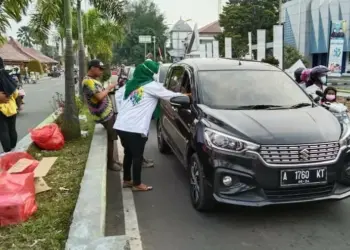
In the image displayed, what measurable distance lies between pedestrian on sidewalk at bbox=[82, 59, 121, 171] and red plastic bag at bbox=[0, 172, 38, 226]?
2.42 meters

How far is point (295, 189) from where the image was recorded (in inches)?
161

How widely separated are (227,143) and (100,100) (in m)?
2.76

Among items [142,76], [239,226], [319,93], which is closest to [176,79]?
[142,76]

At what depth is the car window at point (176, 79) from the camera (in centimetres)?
632

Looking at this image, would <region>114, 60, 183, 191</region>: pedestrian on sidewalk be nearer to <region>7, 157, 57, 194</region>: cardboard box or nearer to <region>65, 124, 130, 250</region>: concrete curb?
<region>65, 124, 130, 250</region>: concrete curb

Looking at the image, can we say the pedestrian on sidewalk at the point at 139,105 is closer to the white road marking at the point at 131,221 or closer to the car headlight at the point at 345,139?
the white road marking at the point at 131,221

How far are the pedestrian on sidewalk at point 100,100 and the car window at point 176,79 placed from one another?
982 millimetres

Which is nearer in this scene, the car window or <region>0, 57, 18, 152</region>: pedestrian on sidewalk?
<region>0, 57, 18, 152</region>: pedestrian on sidewalk

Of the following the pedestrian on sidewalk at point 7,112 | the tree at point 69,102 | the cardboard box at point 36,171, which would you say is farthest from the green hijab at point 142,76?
the tree at point 69,102

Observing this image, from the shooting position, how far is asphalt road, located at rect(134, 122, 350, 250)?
3.87 m

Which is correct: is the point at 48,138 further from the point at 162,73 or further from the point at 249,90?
the point at 162,73

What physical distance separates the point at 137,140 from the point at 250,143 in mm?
1674

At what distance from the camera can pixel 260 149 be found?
4.00 meters

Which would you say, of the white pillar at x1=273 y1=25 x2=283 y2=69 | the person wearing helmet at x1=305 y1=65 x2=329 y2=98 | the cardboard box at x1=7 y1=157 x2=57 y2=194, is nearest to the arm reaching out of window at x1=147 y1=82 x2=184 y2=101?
the cardboard box at x1=7 y1=157 x2=57 y2=194
